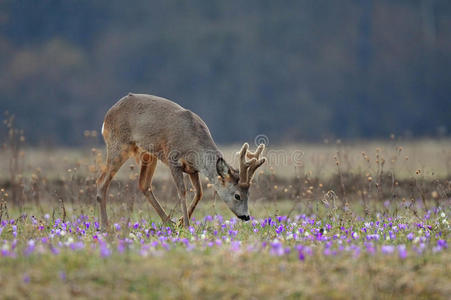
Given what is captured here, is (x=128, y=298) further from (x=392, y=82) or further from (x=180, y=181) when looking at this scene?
(x=392, y=82)

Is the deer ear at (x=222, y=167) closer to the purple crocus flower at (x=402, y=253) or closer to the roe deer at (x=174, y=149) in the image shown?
the roe deer at (x=174, y=149)

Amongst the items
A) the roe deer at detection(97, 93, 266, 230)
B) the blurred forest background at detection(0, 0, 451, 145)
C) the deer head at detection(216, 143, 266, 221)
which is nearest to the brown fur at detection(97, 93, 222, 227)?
the roe deer at detection(97, 93, 266, 230)

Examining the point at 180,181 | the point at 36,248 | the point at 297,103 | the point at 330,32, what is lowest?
the point at 36,248

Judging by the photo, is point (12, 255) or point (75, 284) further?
point (12, 255)

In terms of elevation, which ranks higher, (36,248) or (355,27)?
(355,27)

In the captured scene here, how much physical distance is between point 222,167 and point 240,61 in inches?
2079

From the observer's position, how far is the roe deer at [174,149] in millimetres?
10164

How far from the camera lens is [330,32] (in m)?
61.5

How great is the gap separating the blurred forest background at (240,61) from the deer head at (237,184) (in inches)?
1695

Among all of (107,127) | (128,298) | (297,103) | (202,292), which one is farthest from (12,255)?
(297,103)

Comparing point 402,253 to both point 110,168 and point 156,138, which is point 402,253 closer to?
point 156,138

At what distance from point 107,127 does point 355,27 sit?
5355cm

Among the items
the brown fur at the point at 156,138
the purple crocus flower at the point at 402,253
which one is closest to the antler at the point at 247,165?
the brown fur at the point at 156,138

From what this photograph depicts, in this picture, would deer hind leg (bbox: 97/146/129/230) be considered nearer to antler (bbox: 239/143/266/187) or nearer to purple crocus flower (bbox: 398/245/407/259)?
antler (bbox: 239/143/266/187)
